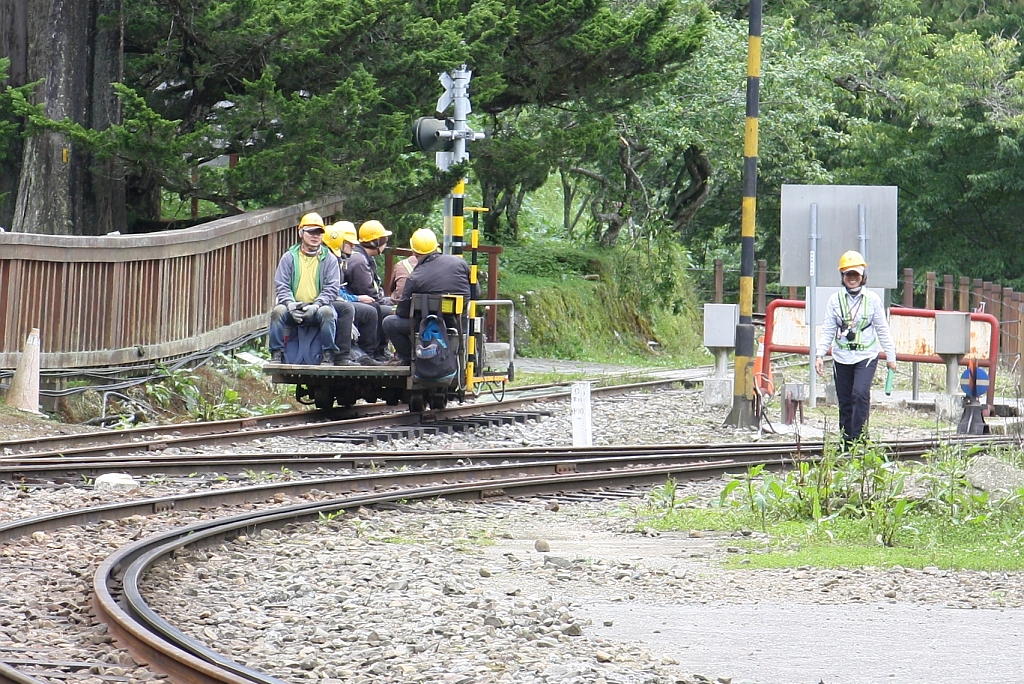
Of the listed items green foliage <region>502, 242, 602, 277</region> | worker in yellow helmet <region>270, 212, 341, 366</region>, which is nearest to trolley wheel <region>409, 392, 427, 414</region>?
worker in yellow helmet <region>270, 212, 341, 366</region>

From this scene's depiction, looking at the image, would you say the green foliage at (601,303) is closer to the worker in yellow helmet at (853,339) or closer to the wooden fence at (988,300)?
the wooden fence at (988,300)

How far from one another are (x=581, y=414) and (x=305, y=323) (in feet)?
10.4

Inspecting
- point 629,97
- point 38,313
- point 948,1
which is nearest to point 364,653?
point 38,313

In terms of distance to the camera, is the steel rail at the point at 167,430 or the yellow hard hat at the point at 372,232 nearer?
the steel rail at the point at 167,430

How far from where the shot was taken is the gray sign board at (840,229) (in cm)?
1462

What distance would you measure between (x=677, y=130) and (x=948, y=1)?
1865 cm

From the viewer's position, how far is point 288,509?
30.9 feet

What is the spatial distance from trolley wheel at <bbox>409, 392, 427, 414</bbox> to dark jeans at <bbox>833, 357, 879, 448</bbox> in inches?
186

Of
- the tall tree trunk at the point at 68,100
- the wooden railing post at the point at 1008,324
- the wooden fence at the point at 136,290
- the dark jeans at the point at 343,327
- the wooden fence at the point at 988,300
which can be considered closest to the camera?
the dark jeans at the point at 343,327

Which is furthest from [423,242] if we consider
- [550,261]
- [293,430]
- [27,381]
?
[550,261]

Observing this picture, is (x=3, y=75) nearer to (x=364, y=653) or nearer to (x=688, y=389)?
(x=688, y=389)

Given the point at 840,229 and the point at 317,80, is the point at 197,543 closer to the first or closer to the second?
the point at 840,229

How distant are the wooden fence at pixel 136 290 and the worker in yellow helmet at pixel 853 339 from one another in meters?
7.83

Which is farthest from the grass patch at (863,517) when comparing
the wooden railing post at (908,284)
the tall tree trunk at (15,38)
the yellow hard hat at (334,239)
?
the wooden railing post at (908,284)
